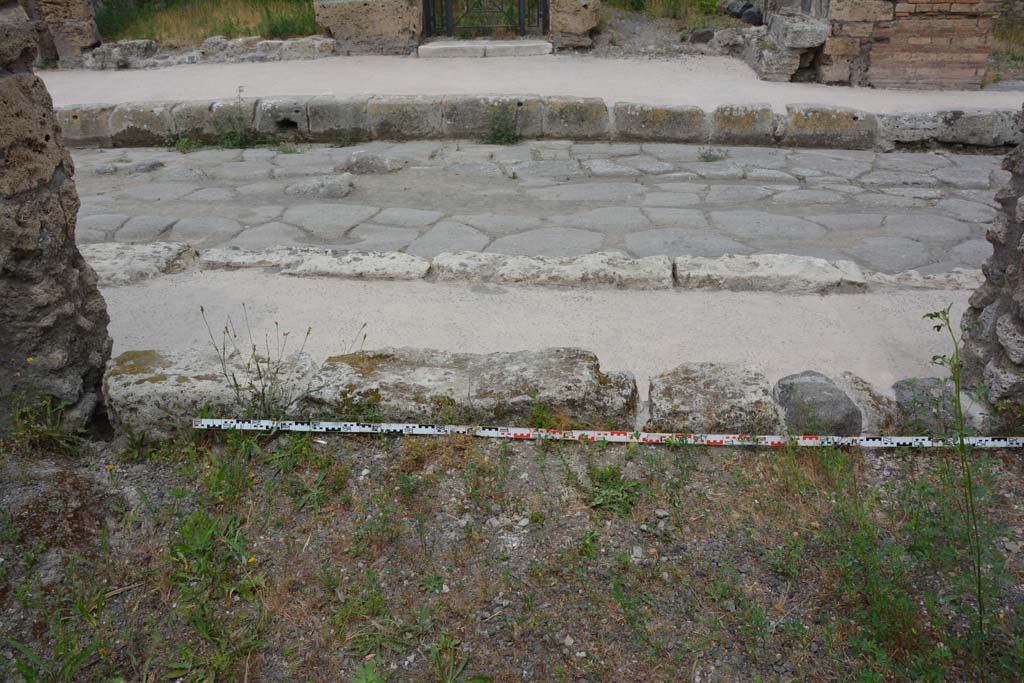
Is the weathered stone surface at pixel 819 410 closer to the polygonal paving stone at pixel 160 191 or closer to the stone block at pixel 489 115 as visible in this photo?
the polygonal paving stone at pixel 160 191

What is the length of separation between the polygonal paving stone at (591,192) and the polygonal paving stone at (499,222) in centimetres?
50

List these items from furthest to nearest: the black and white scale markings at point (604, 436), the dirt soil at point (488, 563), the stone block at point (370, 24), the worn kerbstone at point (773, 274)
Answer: the stone block at point (370, 24) < the worn kerbstone at point (773, 274) < the black and white scale markings at point (604, 436) < the dirt soil at point (488, 563)

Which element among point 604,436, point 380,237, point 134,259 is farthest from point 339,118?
point 604,436

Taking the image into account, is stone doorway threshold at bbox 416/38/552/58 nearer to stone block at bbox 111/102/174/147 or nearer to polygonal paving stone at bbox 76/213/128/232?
stone block at bbox 111/102/174/147

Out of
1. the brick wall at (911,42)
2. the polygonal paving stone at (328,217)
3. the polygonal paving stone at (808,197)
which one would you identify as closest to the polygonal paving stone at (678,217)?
the polygonal paving stone at (808,197)

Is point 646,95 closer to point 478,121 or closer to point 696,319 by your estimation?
point 478,121

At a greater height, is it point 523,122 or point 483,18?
point 483,18

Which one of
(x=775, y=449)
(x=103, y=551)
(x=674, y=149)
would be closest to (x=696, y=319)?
(x=775, y=449)

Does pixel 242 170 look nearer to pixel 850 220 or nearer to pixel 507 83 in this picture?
pixel 507 83

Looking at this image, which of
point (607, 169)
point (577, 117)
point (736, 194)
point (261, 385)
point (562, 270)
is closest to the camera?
point (261, 385)

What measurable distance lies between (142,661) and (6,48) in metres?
1.81

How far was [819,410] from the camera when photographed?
2.65 metres

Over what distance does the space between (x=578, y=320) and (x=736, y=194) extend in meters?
2.56

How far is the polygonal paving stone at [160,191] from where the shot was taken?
19.0 feet
